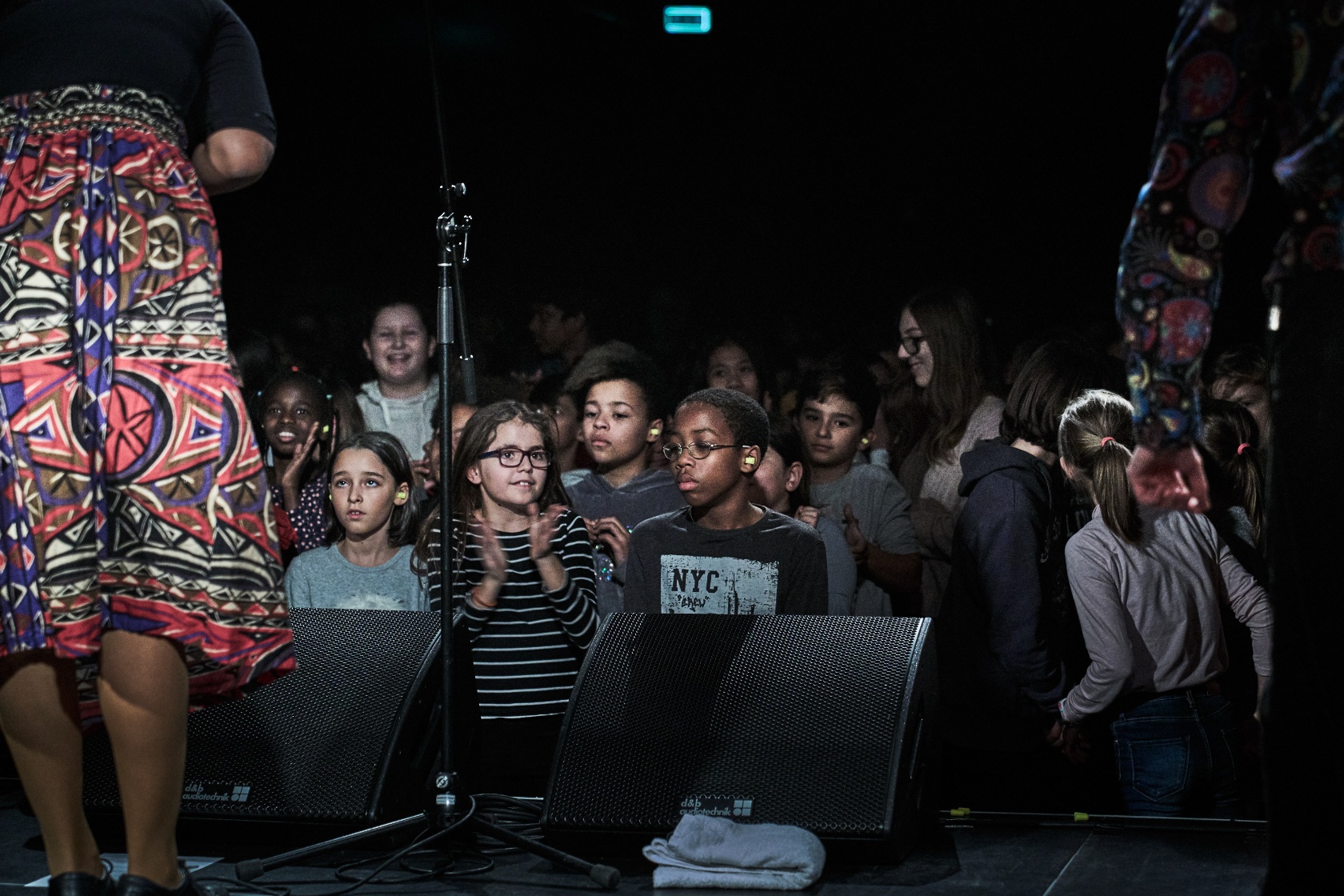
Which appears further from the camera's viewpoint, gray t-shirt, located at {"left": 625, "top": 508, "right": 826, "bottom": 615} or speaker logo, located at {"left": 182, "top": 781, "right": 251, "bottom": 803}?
gray t-shirt, located at {"left": 625, "top": 508, "right": 826, "bottom": 615}

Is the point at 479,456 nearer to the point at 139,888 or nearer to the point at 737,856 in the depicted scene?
the point at 737,856

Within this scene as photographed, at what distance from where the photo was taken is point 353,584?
11.5 feet

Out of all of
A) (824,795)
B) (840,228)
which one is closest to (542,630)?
(824,795)

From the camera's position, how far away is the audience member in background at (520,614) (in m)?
3.17

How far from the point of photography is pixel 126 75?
6.02ft

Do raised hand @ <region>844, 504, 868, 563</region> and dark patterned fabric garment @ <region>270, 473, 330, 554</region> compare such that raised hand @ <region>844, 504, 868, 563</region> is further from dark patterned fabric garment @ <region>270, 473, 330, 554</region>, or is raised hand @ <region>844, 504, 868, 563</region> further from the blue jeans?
dark patterned fabric garment @ <region>270, 473, 330, 554</region>

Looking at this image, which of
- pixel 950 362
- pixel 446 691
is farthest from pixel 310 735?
pixel 950 362

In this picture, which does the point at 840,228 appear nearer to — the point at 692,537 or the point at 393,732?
the point at 692,537

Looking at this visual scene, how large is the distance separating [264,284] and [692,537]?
2610 millimetres

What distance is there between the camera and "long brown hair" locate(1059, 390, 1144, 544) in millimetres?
2939

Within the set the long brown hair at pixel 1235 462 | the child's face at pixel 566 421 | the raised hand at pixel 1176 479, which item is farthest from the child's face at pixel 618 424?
the raised hand at pixel 1176 479

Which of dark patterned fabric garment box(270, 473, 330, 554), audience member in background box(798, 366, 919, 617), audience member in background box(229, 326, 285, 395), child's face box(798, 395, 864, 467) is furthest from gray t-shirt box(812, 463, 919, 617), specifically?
audience member in background box(229, 326, 285, 395)

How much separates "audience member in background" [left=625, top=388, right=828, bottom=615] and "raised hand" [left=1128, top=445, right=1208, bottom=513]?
1.53 metres

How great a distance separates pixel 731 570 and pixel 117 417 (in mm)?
1649
